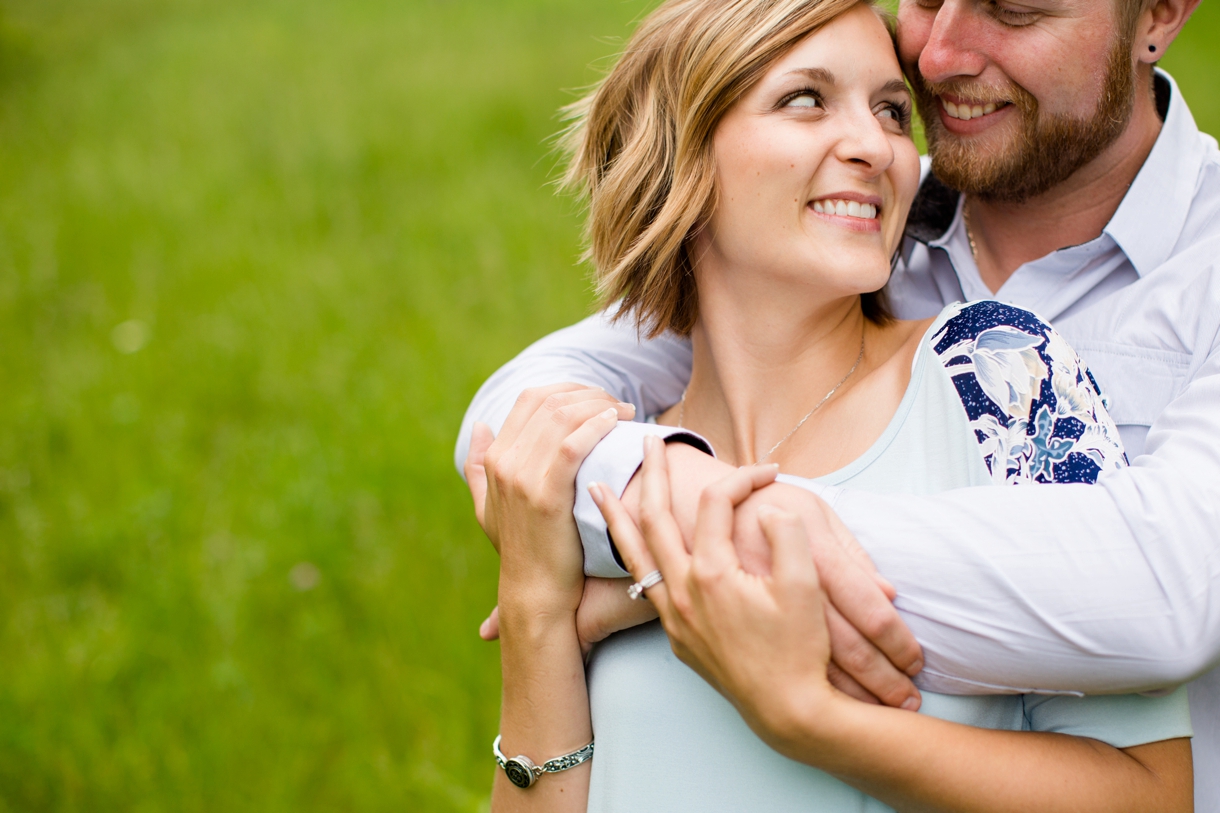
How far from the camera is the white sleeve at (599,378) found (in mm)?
1589

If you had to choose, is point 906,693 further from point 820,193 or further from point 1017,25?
point 1017,25

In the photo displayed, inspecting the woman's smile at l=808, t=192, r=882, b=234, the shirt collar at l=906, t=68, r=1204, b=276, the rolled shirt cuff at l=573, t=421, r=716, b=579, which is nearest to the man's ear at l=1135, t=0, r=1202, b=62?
the shirt collar at l=906, t=68, r=1204, b=276

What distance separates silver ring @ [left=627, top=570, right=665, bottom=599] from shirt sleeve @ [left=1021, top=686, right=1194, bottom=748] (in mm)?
598

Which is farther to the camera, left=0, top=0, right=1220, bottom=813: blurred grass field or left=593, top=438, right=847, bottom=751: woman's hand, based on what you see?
left=0, top=0, right=1220, bottom=813: blurred grass field

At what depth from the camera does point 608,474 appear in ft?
5.11

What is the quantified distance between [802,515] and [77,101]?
953 centimetres

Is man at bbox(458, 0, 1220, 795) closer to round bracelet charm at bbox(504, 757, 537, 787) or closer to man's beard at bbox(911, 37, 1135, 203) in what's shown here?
man's beard at bbox(911, 37, 1135, 203)

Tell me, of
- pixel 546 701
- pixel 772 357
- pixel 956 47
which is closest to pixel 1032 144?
pixel 956 47

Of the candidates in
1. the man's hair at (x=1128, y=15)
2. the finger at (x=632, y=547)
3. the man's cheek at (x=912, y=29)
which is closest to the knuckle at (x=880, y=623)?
the finger at (x=632, y=547)

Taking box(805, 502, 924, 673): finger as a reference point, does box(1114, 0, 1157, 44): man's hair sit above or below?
above

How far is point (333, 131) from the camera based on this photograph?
7461mm

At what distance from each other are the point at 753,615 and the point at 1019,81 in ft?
4.69

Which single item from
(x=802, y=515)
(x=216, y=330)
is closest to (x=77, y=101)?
(x=216, y=330)

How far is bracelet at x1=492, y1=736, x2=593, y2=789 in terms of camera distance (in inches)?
66.8
